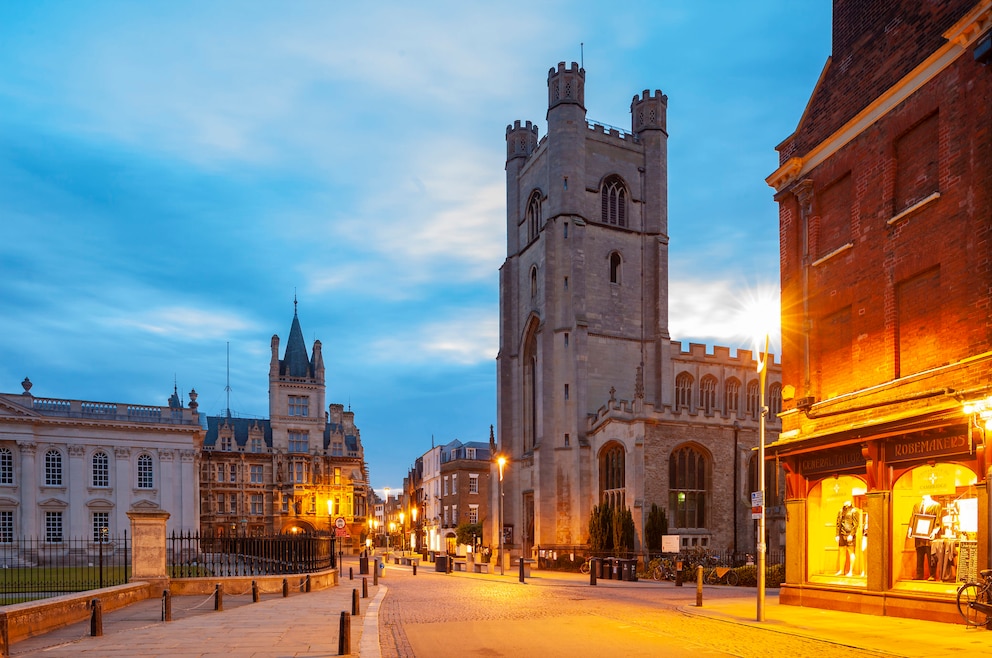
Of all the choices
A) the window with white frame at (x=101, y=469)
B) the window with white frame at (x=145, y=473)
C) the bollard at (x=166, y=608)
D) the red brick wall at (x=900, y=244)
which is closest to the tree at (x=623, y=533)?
the red brick wall at (x=900, y=244)

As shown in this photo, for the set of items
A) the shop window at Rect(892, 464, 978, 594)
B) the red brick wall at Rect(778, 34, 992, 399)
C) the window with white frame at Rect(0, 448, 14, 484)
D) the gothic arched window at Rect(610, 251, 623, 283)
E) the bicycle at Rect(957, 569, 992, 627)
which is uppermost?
the gothic arched window at Rect(610, 251, 623, 283)

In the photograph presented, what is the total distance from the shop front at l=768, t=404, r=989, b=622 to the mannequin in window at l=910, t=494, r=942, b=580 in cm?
2

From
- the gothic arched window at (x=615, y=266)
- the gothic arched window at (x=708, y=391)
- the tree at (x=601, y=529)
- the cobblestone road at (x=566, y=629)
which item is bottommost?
the tree at (x=601, y=529)

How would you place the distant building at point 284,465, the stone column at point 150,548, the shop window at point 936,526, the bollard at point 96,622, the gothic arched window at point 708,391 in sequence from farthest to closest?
1. the distant building at point 284,465
2. the gothic arched window at point 708,391
3. the stone column at point 150,548
4. the shop window at point 936,526
5. the bollard at point 96,622

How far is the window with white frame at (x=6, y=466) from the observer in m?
56.3

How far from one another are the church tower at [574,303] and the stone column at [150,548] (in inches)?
1139

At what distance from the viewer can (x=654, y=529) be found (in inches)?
1630

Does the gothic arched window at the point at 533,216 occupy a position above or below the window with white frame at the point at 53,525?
above

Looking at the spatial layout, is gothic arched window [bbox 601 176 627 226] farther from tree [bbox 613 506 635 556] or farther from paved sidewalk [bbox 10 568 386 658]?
paved sidewalk [bbox 10 568 386 658]

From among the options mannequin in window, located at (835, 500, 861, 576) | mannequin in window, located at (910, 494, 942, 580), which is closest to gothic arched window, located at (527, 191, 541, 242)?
mannequin in window, located at (835, 500, 861, 576)

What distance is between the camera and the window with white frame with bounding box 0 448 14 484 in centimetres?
5631

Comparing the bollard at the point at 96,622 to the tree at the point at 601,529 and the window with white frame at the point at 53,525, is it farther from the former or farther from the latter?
the window with white frame at the point at 53,525

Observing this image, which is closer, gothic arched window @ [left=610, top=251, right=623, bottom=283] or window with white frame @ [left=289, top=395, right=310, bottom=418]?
gothic arched window @ [left=610, top=251, right=623, bottom=283]

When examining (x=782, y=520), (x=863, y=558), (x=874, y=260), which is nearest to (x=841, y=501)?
(x=863, y=558)
